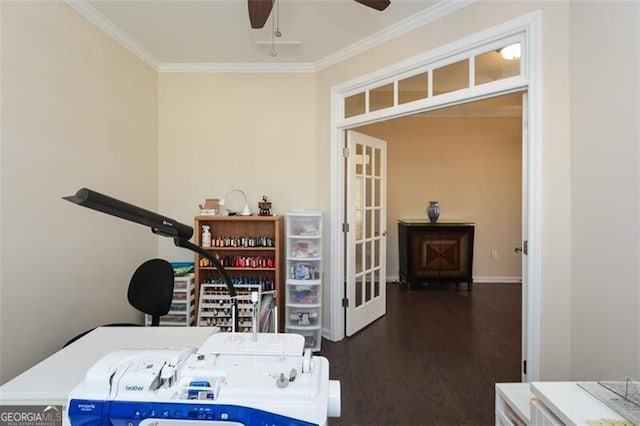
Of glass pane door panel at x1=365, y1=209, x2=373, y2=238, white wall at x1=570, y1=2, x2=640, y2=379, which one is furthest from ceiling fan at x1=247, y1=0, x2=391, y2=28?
glass pane door panel at x1=365, y1=209, x2=373, y2=238

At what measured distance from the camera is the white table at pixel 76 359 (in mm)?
910

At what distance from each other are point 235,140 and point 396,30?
70.5 inches

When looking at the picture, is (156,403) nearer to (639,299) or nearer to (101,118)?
(639,299)

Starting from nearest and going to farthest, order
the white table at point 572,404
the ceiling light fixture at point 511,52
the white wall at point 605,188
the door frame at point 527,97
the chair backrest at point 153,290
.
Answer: the white table at point 572,404 → the white wall at point 605,188 → the door frame at point 527,97 → the ceiling light fixture at point 511,52 → the chair backrest at point 153,290

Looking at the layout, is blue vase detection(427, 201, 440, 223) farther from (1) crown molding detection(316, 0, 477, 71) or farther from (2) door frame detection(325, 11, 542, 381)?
(1) crown molding detection(316, 0, 477, 71)

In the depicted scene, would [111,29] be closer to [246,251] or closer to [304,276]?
[246,251]

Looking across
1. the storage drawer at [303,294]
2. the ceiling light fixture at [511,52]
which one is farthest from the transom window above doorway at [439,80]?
the storage drawer at [303,294]

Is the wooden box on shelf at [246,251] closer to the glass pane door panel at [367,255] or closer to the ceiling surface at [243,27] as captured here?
the glass pane door panel at [367,255]

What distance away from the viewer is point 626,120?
131cm

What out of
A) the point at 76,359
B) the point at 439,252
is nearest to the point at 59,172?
the point at 76,359

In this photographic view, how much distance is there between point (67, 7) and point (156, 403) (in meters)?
2.61

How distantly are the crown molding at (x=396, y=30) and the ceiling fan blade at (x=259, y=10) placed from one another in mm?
1097

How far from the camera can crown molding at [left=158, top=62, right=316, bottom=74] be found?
9.58 feet

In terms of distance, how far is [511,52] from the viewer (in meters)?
1.84
